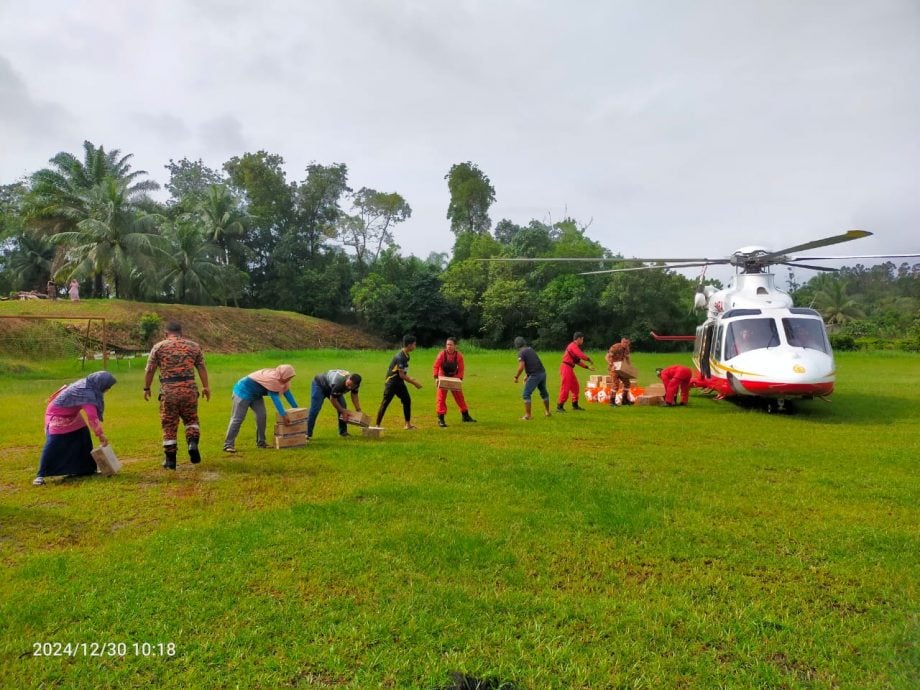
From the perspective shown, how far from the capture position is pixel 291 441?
8.95 m

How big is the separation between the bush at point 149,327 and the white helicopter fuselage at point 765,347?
28.9 m

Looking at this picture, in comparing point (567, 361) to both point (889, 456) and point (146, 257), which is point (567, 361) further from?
point (146, 257)

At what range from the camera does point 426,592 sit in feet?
13.4

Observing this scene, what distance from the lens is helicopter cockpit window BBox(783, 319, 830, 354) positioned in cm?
1218

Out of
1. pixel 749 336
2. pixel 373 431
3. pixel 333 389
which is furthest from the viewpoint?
pixel 749 336

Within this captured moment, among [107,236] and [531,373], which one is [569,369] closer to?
[531,373]

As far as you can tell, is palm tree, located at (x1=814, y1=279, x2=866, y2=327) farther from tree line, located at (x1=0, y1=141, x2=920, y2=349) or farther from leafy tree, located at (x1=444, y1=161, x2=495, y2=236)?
leafy tree, located at (x1=444, y1=161, x2=495, y2=236)

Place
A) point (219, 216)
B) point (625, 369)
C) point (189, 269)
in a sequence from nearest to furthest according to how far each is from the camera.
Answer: point (625, 369), point (189, 269), point (219, 216)

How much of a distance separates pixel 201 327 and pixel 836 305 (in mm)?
54590

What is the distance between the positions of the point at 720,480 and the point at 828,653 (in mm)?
3684

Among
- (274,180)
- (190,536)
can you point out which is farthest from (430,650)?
(274,180)

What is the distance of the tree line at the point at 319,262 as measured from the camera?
36.9 m

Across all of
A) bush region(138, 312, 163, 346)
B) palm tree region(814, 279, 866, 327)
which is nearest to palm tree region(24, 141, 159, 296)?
bush region(138, 312, 163, 346)
